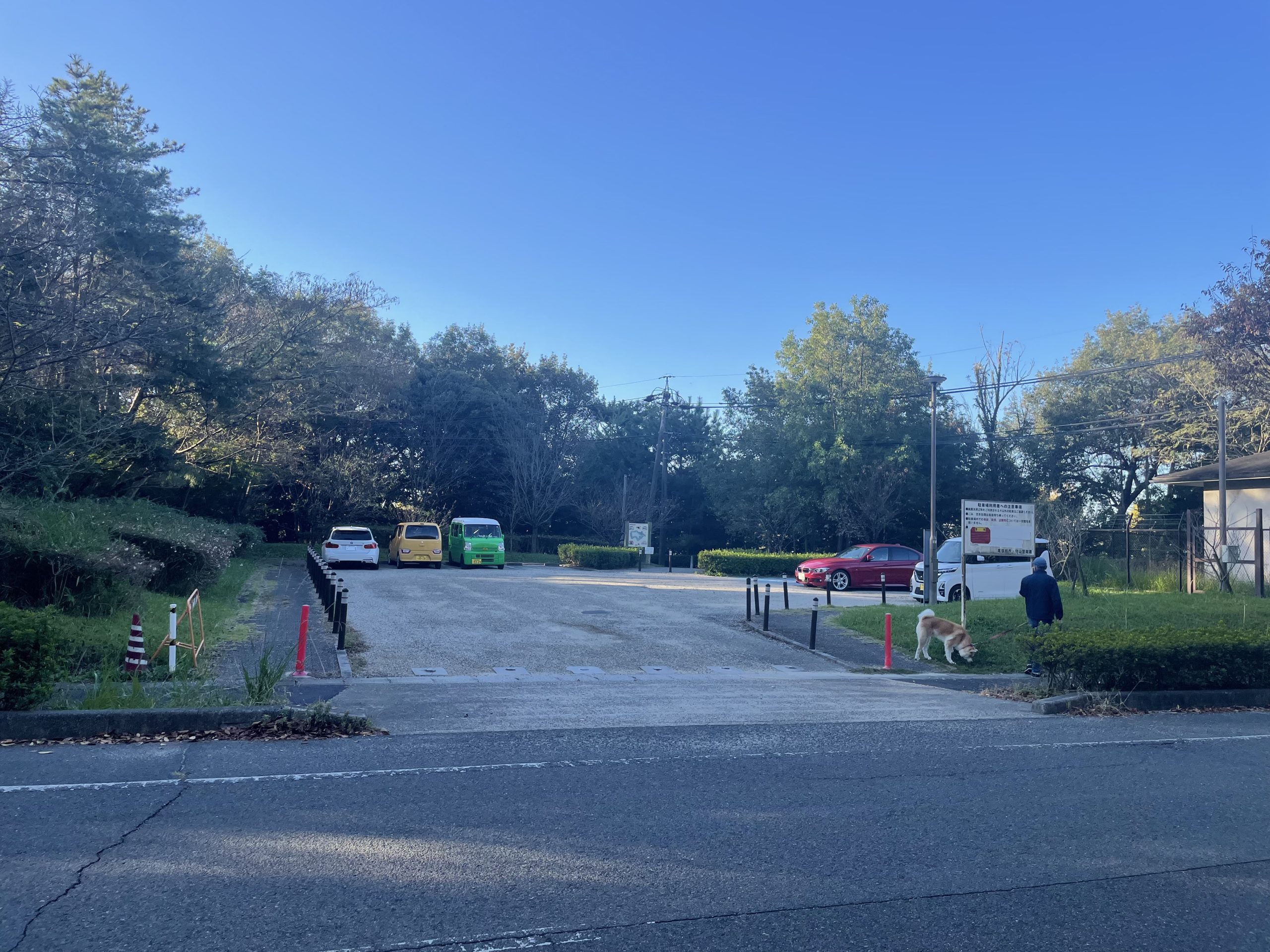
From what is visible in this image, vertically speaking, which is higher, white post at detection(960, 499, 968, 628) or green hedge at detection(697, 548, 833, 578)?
white post at detection(960, 499, 968, 628)

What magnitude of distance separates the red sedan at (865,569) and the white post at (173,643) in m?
21.3

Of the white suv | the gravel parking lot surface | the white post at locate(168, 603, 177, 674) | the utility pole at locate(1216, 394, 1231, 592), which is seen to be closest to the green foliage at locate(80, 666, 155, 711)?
the white post at locate(168, 603, 177, 674)

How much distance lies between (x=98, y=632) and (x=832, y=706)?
29.0 feet

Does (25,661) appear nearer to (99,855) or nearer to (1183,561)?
(99,855)

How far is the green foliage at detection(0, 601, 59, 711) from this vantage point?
8.02 metres

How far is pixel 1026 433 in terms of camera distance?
48.1 metres

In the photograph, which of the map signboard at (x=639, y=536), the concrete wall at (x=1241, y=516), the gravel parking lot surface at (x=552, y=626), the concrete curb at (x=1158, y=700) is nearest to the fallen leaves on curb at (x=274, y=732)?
the gravel parking lot surface at (x=552, y=626)

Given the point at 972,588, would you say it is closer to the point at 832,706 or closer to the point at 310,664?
the point at 832,706

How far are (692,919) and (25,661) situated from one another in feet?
22.3

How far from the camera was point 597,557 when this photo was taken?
132 ft

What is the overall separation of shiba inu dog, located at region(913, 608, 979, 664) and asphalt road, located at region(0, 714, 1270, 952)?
254 inches

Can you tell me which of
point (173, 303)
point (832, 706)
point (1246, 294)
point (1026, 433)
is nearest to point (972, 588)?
point (832, 706)

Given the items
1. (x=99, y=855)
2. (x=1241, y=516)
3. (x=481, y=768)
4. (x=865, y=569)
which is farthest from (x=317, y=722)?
(x=1241, y=516)

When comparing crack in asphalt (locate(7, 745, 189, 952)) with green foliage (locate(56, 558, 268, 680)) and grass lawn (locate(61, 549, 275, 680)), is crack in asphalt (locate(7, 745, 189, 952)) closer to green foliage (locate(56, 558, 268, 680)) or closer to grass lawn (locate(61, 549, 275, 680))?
green foliage (locate(56, 558, 268, 680))
